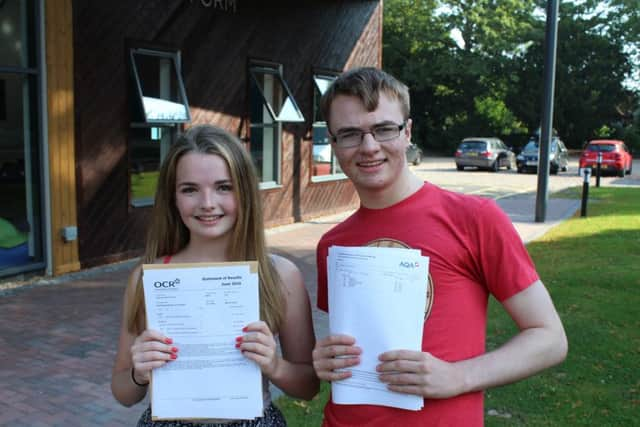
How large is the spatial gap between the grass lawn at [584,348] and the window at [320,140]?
543cm

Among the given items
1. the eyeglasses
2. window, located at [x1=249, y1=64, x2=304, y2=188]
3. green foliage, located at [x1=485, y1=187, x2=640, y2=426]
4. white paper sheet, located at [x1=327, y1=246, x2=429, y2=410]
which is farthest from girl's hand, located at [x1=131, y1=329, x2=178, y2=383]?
window, located at [x1=249, y1=64, x2=304, y2=188]

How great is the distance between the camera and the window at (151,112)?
29.7 feet

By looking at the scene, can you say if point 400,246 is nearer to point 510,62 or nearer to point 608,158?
point 608,158

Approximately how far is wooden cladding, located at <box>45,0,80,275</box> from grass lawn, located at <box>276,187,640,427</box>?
4.75 m

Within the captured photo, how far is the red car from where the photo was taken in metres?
28.6

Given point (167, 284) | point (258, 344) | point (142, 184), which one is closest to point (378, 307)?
point (258, 344)

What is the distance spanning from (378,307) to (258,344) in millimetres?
366

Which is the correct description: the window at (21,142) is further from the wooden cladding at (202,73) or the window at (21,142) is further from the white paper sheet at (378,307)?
the white paper sheet at (378,307)

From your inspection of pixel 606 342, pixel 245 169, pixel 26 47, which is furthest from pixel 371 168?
pixel 26 47

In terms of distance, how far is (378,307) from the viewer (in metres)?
1.75

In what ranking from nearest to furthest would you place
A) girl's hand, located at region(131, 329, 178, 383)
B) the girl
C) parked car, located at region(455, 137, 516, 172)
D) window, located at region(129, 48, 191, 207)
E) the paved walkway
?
1. girl's hand, located at region(131, 329, 178, 383)
2. the girl
3. the paved walkway
4. window, located at region(129, 48, 191, 207)
5. parked car, located at region(455, 137, 516, 172)

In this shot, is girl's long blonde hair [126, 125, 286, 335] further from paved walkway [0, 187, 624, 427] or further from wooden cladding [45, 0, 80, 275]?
wooden cladding [45, 0, 80, 275]

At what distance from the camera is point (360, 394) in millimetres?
1802

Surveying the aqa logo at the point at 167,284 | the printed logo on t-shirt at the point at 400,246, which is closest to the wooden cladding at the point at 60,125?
the aqa logo at the point at 167,284
